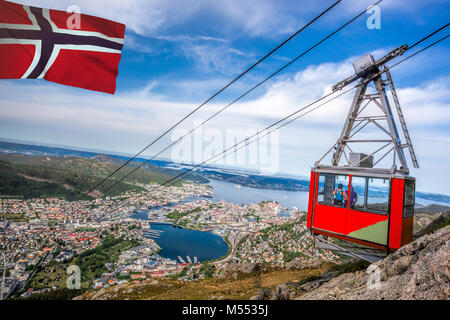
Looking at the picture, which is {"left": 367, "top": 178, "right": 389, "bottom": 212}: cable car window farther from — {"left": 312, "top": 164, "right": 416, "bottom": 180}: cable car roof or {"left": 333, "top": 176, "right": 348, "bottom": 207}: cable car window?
{"left": 333, "top": 176, "right": 348, "bottom": 207}: cable car window

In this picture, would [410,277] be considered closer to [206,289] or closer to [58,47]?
[58,47]

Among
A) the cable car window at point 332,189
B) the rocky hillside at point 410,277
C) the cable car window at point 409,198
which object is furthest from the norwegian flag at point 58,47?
the cable car window at point 409,198

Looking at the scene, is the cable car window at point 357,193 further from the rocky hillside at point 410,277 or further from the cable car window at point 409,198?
the rocky hillside at point 410,277

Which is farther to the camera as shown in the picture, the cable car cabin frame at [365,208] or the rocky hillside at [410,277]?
the cable car cabin frame at [365,208]

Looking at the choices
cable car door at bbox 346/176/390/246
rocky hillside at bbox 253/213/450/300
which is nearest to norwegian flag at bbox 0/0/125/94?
rocky hillside at bbox 253/213/450/300
